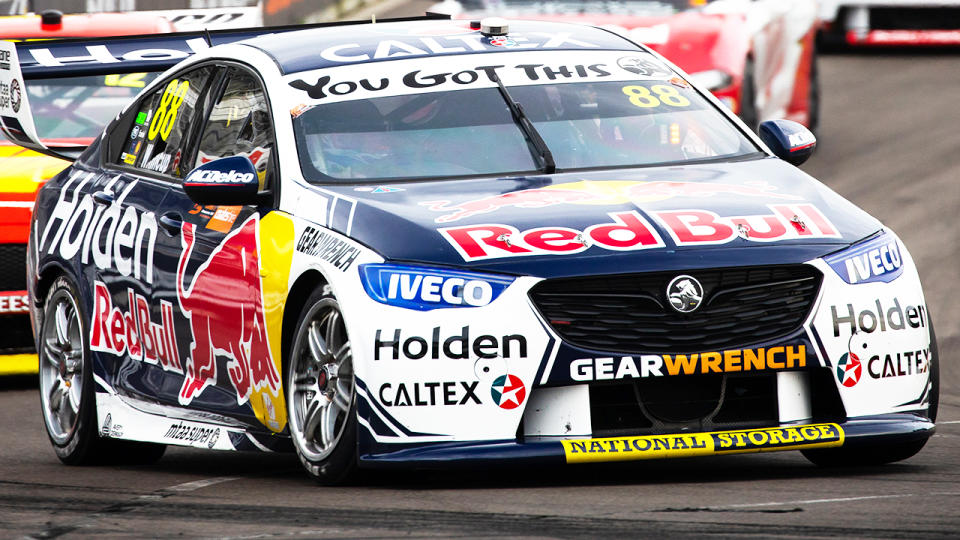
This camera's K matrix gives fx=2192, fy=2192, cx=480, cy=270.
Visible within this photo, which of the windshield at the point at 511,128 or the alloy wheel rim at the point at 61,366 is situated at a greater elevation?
the windshield at the point at 511,128

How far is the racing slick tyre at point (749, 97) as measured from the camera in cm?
1574

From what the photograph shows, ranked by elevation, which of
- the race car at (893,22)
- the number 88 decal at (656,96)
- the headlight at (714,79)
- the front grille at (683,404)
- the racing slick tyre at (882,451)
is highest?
the number 88 decal at (656,96)

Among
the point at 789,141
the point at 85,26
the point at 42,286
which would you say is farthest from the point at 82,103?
the point at 789,141

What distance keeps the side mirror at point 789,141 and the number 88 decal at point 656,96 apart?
1.05 feet

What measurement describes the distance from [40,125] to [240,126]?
163 inches

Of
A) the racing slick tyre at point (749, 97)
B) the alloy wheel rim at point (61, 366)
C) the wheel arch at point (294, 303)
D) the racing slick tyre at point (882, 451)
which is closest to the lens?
the wheel arch at point (294, 303)

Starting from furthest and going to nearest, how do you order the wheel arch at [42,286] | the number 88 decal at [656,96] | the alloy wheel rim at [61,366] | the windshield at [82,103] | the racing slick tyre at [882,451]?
the windshield at [82,103] < the wheel arch at [42,286] < the alloy wheel rim at [61,366] < the number 88 decal at [656,96] < the racing slick tyre at [882,451]

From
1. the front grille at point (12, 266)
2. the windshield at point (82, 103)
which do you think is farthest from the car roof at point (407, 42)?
the windshield at point (82, 103)

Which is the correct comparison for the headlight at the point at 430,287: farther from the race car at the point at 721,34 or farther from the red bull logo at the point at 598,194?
the race car at the point at 721,34

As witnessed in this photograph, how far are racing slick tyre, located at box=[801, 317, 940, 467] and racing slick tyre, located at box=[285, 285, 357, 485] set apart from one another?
4.85 feet

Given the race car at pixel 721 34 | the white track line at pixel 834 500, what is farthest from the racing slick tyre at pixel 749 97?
the white track line at pixel 834 500

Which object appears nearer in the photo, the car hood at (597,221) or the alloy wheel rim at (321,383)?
the car hood at (597,221)

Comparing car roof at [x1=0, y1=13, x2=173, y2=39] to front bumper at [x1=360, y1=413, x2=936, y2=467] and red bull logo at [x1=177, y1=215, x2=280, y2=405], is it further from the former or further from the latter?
front bumper at [x1=360, y1=413, x2=936, y2=467]

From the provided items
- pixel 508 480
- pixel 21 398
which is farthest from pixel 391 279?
pixel 21 398
